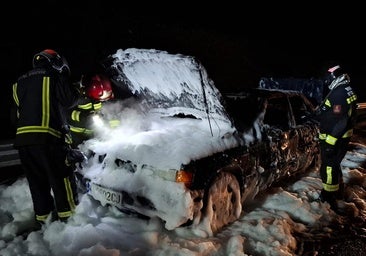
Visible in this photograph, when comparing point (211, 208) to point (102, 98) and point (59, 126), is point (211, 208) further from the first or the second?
point (102, 98)

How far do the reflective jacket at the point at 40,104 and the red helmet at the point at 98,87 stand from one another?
912mm

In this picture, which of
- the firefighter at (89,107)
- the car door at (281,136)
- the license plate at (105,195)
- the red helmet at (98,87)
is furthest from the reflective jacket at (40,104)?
the car door at (281,136)

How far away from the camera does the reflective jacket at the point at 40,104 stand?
3592 mm

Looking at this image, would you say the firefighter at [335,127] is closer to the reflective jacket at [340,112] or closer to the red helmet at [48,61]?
the reflective jacket at [340,112]

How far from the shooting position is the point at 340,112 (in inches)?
194

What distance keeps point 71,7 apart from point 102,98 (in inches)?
517

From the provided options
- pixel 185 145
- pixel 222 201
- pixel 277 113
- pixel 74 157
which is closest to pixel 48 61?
pixel 74 157

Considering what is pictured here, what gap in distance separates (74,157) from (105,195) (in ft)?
1.84

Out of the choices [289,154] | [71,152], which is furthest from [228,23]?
[71,152]

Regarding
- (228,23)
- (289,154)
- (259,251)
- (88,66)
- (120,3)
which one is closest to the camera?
(259,251)

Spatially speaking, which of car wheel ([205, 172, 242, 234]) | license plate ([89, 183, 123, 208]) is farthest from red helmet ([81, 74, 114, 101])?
car wheel ([205, 172, 242, 234])

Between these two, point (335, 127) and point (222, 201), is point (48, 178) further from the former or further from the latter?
point (335, 127)

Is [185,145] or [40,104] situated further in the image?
[185,145]

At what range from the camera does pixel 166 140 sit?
13.7 ft
